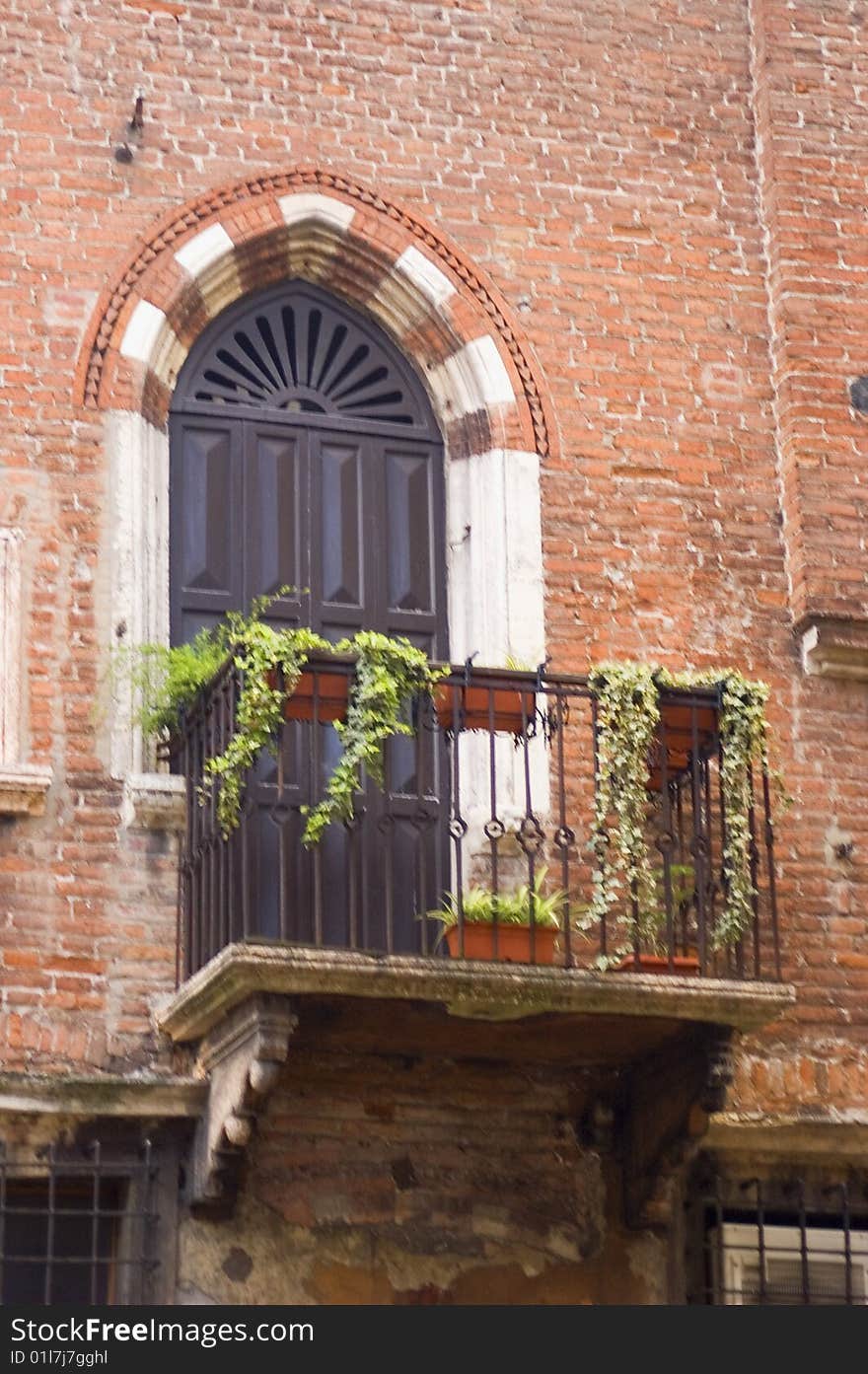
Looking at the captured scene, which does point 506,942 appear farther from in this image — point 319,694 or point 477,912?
point 319,694

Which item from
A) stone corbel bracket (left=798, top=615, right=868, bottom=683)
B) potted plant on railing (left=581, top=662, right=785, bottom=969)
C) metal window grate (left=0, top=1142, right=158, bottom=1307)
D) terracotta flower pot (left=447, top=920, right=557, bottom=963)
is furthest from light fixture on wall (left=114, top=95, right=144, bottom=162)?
metal window grate (left=0, top=1142, right=158, bottom=1307)

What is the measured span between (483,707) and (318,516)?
1554mm

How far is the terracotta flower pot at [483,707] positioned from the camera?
10.6 metres

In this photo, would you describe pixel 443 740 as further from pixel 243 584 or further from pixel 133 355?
pixel 133 355

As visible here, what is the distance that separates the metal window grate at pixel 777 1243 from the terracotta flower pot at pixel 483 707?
202 centimetres

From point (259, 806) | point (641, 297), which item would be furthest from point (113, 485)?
point (641, 297)

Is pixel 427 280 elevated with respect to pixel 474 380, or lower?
elevated

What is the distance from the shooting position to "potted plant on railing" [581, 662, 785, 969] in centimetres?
1053

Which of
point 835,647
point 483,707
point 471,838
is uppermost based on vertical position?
point 835,647

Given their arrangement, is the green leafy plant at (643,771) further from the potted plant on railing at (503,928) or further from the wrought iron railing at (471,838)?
the potted plant on railing at (503,928)

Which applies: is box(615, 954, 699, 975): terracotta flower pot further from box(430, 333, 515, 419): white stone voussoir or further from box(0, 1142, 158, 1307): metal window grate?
box(430, 333, 515, 419): white stone voussoir

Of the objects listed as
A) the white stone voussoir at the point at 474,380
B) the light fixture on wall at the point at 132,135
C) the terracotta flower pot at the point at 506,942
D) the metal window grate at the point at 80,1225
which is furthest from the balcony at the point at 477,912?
the light fixture on wall at the point at 132,135

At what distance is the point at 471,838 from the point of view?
11.3 meters

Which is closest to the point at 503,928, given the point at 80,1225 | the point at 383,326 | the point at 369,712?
the point at 369,712
